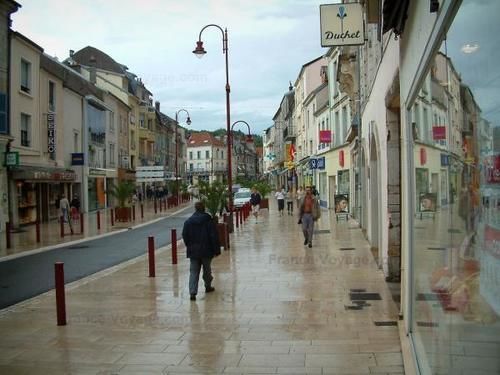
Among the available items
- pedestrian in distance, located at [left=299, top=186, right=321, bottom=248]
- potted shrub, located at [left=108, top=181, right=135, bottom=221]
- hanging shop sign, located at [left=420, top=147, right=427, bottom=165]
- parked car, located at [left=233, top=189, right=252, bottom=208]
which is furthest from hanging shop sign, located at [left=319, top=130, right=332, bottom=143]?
hanging shop sign, located at [left=420, top=147, right=427, bottom=165]

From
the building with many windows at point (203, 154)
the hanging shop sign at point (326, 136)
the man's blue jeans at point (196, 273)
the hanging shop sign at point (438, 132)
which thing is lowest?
the man's blue jeans at point (196, 273)

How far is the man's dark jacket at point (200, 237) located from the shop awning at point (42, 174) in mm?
18211

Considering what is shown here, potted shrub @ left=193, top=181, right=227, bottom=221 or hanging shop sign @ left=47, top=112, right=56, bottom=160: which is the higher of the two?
hanging shop sign @ left=47, top=112, right=56, bottom=160

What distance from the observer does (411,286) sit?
6031mm

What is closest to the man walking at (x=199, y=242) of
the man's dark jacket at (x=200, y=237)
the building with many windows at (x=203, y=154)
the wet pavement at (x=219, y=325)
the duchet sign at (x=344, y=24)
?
the man's dark jacket at (x=200, y=237)

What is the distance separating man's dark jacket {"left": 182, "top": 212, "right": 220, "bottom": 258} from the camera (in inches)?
371

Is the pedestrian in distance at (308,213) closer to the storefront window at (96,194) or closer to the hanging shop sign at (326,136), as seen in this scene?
the hanging shop sign at (326,136)

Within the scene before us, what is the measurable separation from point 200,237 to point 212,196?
733 cm

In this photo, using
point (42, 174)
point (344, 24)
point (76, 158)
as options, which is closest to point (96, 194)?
point (76, 158)

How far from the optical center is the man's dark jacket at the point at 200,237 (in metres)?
9.42

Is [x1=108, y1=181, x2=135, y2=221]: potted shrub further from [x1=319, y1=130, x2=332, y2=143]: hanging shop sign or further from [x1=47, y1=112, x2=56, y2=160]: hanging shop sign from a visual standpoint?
[x1=319, y1=130, x2=332, y2=143]: hanging shop sign

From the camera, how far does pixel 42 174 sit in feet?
92.3

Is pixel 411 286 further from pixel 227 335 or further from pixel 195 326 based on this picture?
pixel 195 326

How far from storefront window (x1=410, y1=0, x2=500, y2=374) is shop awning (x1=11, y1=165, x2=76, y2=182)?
78.7 feet
